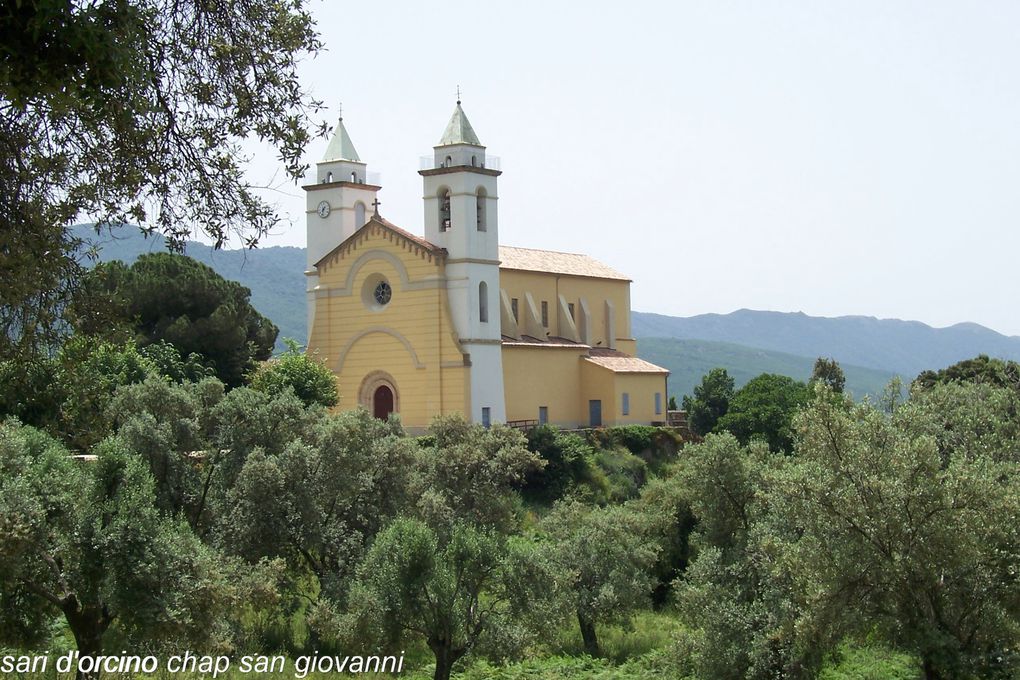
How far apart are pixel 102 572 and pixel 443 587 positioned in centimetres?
623

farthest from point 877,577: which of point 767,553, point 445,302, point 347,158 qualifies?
point 347,158

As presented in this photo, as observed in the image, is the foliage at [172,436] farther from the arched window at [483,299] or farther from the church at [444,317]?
the arched window at [483,299]

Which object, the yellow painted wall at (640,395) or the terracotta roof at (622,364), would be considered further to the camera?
the terracotta roof at (622,364)

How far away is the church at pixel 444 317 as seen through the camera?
48.7 meters

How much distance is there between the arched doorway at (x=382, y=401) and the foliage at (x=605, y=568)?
15628 mm

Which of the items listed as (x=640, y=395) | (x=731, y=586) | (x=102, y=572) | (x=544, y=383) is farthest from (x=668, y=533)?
(x=102, y=572)

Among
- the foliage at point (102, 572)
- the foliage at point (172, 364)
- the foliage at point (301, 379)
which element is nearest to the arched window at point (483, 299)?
the foliage at point (301, 379)

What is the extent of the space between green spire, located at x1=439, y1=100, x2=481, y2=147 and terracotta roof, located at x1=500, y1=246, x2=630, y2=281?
5813mm

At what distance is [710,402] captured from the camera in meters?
72.7

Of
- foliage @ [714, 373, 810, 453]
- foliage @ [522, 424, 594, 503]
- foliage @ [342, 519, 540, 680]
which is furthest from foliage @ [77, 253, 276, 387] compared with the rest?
foliage @ [342, 519, 540, 680]

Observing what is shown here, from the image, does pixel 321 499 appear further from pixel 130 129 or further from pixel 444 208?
pixel 444 208

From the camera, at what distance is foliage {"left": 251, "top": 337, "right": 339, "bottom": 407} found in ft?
146

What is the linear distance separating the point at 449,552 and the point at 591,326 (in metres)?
35.4

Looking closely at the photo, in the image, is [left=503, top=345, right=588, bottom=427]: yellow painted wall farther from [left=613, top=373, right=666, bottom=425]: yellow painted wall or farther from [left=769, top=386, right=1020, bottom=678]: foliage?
[left=769, top=386, right=1020, bottom=678]: foliage
